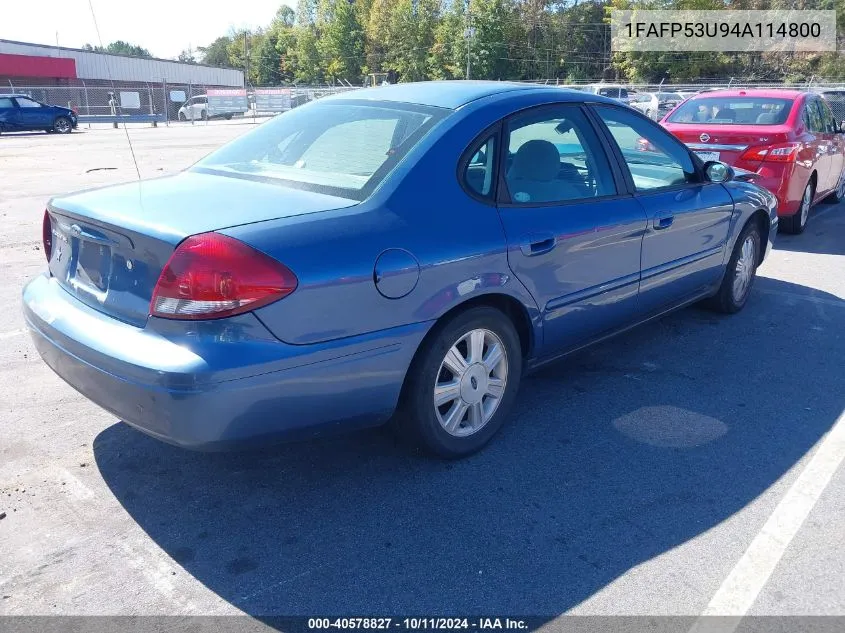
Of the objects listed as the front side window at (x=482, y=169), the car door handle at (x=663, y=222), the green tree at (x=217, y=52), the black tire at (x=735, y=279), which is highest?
the green tree at (x=217, y=52)

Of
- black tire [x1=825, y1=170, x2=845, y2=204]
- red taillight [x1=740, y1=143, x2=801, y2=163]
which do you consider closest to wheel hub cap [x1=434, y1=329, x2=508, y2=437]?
red taillight [x1=740, y1=143, x2=801, y2=163]

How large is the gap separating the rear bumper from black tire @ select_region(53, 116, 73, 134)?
29.5 m

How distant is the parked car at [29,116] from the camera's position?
27469mm

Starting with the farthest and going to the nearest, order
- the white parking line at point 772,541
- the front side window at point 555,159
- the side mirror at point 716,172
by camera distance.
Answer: the side mirror at point 716,172 → the front side window at point 555,159 → the white parking line at point 772,541

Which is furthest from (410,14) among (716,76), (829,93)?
(829,93)

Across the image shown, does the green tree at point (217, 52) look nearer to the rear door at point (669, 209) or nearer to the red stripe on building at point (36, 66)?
the red stripe on building at point (36, 66)

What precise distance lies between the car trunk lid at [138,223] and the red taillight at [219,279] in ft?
0.27

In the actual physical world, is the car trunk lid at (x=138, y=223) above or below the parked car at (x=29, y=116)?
below

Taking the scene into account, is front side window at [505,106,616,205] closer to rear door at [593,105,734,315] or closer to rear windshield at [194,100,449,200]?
rear door at [593,105,734,315]

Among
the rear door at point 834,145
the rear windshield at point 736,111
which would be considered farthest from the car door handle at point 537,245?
the rear door at point 834,145

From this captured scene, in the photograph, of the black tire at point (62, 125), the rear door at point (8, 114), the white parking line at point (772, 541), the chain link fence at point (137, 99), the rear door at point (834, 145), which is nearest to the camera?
the white parking line at point (772, 541)

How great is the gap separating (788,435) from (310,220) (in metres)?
2.61

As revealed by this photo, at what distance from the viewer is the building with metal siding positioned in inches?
1922

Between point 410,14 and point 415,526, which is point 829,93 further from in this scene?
point 410,14
